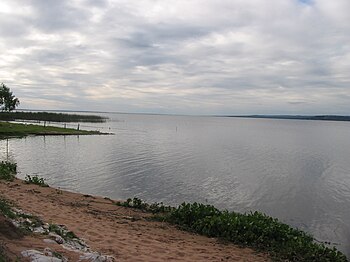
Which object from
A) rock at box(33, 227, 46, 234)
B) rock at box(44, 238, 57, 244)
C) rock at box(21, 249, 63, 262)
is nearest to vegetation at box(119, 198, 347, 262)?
→ rock at box(33, 227, 46, 234)

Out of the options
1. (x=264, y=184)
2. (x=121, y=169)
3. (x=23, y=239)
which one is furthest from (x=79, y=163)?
(x=23, y=239)

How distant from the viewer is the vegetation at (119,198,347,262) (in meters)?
11.3

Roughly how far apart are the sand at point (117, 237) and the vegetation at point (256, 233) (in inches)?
23.0

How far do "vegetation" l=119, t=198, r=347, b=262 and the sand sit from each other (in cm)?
58

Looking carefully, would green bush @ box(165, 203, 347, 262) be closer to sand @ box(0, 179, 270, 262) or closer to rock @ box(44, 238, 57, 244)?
Answer: sand @ box(0, 179, 270, 262)

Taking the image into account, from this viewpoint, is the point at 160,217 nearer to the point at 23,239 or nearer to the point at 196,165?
the point at 23,239

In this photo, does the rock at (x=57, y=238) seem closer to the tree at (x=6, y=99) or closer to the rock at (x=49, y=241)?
the rock at (x=49, y=241)

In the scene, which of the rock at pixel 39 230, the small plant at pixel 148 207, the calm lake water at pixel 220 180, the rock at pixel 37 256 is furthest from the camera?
the calm lake water at pixel 220 180

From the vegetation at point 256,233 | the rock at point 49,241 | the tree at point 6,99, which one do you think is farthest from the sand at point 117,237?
the tree at point 6,99

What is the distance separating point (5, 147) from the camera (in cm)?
4438

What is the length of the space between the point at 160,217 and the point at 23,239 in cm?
808

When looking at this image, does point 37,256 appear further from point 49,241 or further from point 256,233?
point 256,233

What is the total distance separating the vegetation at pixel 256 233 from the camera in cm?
1131

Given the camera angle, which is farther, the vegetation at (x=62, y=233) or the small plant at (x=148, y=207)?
the small plant at (x=148, y=207)
